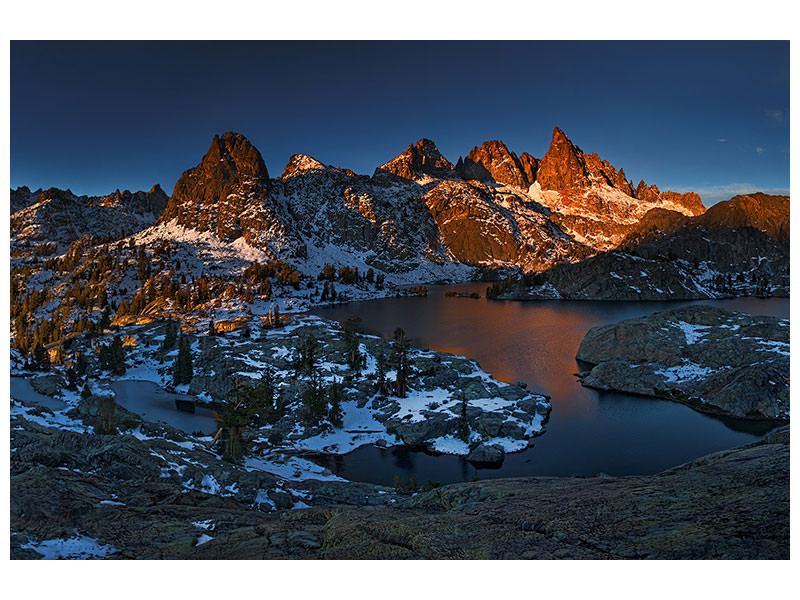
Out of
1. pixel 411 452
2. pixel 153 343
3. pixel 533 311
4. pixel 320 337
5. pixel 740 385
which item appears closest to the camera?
pixel 411 452

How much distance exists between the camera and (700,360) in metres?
51.4

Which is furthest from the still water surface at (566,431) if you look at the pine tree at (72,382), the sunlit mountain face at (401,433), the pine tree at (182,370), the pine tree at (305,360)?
the pine tree at (72,382)

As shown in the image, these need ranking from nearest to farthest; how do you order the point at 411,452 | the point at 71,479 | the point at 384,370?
the point at 71,479
the point at 411,452
the point at 384,370

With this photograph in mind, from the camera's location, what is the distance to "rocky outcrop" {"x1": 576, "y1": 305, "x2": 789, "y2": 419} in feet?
138

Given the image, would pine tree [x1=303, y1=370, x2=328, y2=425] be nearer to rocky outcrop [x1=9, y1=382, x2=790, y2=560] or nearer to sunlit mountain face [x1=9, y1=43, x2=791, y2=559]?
sunlit mountain face [x1=9, y1=43, x2=791, y2=559]

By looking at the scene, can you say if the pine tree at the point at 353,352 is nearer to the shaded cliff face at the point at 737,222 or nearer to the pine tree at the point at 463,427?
the pine tree at the point at 463,427

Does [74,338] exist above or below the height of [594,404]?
above

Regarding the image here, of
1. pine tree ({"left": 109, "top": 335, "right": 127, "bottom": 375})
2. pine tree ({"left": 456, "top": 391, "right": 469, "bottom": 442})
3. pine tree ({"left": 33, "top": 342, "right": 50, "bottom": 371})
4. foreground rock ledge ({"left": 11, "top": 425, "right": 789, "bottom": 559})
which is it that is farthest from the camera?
pine tree ({"left": 109, "top": 335, "right": 127, "bottom": 375})

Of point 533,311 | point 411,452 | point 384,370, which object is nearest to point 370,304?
point 533,311

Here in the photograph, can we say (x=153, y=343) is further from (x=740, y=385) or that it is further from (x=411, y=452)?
(x=740, y=385)

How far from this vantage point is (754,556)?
7.43 metres

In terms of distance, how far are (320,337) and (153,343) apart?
25.8 metres

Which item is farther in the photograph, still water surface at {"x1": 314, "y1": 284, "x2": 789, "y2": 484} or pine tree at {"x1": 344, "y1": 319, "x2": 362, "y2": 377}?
pine tree at {"x1": 344, "y1": 319, "x2": 362, "y2": 377}

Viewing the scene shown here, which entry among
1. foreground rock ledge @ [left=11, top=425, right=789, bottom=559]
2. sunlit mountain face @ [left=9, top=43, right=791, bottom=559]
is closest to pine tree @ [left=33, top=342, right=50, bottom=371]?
sunlit mountain face @ [left=9, top=43, right=791, bottom=559]
